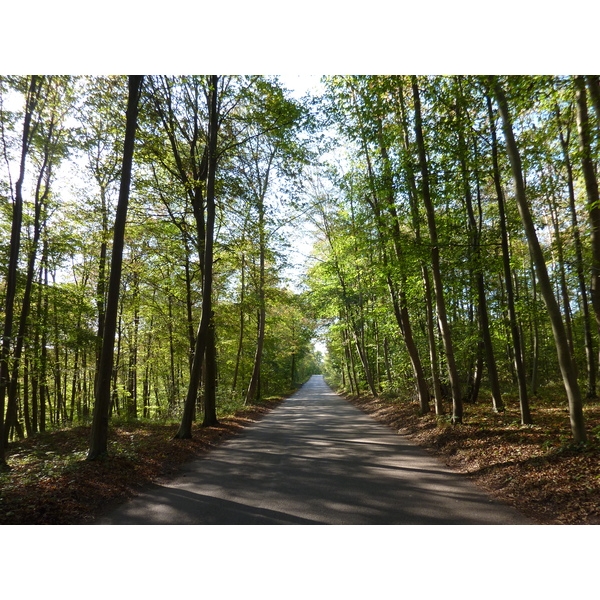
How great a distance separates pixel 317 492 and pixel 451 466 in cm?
288

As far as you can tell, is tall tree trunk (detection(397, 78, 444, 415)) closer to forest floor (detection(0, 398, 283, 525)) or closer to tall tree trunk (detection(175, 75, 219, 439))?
tall tree trunk (detection(175, 75, 219, 439))

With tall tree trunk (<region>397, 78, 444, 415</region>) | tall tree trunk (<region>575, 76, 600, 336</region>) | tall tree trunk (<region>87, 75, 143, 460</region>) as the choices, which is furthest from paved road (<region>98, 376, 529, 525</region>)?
tall tree trunk (<region>575, 76, 600, 336</region>)

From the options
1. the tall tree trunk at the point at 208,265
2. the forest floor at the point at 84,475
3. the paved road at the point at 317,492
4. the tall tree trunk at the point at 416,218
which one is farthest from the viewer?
the tall tree trunk at the point at 208,265

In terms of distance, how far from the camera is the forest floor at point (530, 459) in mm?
3848

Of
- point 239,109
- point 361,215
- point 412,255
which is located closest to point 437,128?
point 412,255

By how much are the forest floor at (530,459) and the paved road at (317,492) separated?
38cm

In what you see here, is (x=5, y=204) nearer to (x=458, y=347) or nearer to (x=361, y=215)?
(x=361, y=215)

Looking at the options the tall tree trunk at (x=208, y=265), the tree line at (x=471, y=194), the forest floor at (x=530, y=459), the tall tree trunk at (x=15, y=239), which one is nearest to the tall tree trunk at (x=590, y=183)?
the tree line at (x=471, y=194)

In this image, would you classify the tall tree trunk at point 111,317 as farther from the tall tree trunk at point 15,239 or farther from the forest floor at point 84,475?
the tall tree trunk at point 15,239

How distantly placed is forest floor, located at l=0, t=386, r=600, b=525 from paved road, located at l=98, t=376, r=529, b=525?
40 centimetres

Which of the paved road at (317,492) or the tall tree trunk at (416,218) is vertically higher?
the tall tree trunk at (416,218)

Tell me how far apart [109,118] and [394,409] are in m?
15.0

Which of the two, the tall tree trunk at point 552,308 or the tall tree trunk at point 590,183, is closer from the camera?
the tall tree trunk at point 590,183

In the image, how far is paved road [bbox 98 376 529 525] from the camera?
12.6 ft
